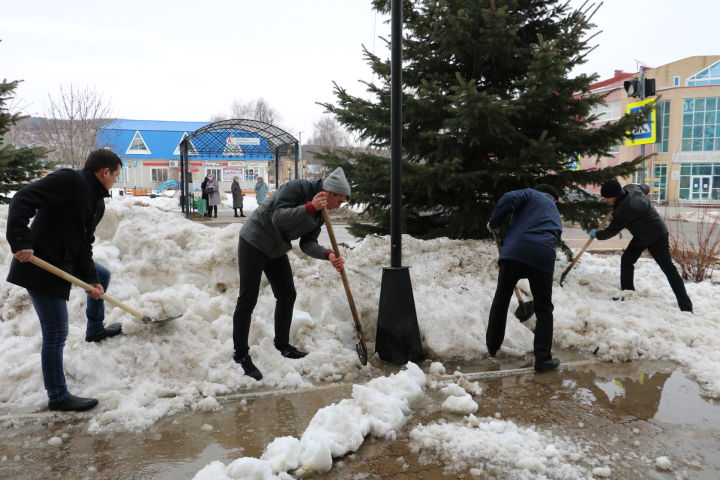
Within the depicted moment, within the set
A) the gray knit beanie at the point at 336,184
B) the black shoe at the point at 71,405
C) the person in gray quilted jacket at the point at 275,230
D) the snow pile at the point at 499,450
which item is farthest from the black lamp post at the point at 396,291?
the black shoe at the point at 71,405

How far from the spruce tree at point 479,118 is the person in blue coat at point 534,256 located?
63.9 inches

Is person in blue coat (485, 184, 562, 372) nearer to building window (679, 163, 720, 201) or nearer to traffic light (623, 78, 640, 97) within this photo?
traffic light (623, 78, 640, 97)

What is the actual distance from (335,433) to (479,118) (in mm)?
4111

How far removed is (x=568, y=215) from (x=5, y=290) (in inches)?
250

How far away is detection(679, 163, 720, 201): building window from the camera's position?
112 ft

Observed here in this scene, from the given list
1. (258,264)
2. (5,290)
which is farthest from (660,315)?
(5,290)

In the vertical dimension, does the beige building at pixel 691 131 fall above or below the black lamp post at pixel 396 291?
above

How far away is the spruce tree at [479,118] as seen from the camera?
6.04 metres

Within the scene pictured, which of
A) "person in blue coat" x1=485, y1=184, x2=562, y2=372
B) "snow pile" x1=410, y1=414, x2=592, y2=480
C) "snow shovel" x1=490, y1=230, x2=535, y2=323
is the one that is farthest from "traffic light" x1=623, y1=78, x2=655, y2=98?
"snow pile" x1=410, y1=414, x2=592, y2=480

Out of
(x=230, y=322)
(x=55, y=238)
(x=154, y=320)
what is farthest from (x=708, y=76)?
(x=55, y=238)

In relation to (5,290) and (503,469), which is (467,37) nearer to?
(503,469)

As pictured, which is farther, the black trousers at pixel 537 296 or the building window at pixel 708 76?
the building window at pixel 708 76

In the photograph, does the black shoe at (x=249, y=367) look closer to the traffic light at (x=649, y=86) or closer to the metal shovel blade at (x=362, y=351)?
the metal shovel blade at (x=362, y=351)

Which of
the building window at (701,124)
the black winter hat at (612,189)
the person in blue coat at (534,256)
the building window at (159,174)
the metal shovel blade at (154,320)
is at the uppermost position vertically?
the building window at (701,124)
